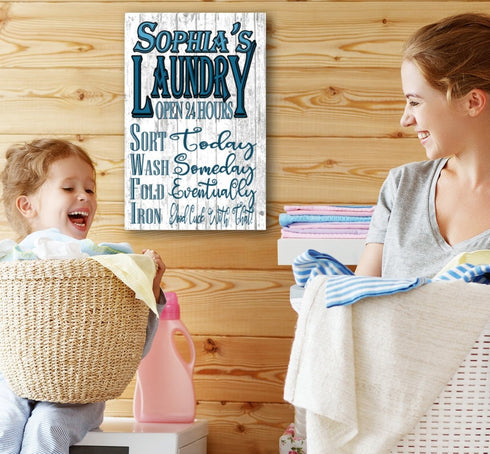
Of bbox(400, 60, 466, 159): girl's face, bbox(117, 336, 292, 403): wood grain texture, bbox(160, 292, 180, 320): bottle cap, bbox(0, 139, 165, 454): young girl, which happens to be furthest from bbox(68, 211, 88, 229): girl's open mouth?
bbox(400, 60, 466, 159): girl's face

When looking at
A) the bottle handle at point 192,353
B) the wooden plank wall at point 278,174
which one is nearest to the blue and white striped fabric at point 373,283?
the bottle handle at point 192,353

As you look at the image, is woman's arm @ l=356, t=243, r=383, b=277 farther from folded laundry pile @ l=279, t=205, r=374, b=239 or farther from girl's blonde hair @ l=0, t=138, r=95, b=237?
girl's blonde hair @ l=0, t=138, r=95, b=237

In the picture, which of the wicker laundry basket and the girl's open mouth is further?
the girl's open mouth

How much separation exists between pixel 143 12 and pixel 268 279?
0.83 m

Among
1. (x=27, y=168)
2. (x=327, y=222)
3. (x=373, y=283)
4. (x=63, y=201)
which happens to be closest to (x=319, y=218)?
(x=327, y=222)

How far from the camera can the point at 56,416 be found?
60.5 inches

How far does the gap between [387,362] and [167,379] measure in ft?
3.48

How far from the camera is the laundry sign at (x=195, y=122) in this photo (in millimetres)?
2076

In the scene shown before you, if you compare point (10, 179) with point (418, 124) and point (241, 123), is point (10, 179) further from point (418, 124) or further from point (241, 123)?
point (418, 124)

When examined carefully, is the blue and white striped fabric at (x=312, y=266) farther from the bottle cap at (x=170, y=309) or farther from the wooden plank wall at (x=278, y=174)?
the wooden plank wall at (x=278, y=174)

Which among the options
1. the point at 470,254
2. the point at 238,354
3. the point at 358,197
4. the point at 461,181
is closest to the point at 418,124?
the point at 461,181

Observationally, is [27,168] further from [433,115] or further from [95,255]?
[433,115]

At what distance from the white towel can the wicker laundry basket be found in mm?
669

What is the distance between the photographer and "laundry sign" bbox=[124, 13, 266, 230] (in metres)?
2.08
